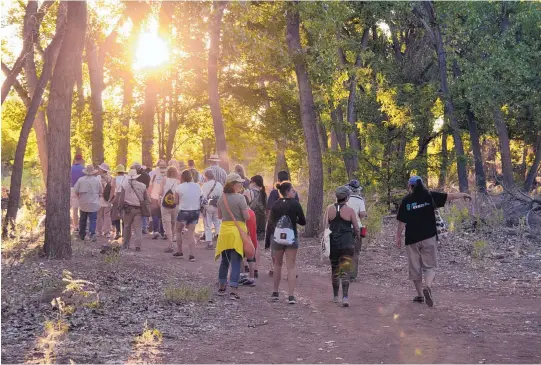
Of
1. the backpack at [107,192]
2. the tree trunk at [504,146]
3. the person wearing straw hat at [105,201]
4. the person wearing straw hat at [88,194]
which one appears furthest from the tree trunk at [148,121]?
the tree trunk at [504,146]

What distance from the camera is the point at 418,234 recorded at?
12508 mm

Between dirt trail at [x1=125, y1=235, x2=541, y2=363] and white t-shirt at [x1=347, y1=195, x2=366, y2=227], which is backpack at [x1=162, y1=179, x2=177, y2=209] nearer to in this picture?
dirt trail at [x1=125, y1=235, x2=541, y2=363]

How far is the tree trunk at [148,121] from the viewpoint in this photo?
31859 millimetres

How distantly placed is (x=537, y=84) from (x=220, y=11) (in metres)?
14.8

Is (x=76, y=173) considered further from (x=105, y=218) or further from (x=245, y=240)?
(x=245, y=240)

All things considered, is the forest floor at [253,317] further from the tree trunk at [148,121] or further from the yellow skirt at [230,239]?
the tree trunk at [148,121]

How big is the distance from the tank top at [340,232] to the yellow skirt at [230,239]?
4.89ft

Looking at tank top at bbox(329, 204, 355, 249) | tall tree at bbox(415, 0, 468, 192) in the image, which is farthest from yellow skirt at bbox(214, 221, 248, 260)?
tall tree at bbox(415, 0, 468, 192)

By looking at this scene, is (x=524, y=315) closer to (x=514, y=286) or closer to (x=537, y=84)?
(x=514, y=286)

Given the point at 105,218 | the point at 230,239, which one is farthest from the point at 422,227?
the point at 105,218

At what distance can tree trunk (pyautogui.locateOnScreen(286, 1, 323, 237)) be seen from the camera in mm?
21844

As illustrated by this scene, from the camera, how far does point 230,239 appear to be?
12.8 m

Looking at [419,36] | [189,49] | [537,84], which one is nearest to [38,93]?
[189,49]

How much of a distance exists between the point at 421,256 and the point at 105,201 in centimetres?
1054
